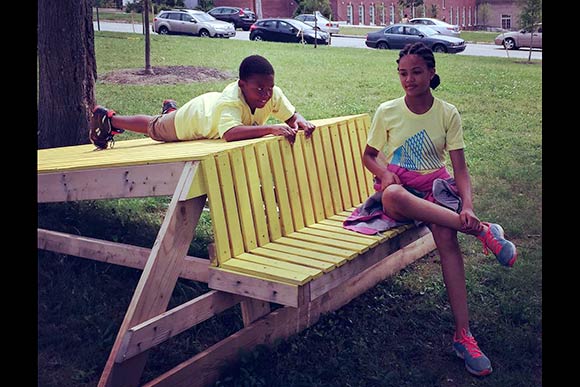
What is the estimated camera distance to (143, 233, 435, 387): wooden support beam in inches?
107

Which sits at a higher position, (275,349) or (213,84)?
(213,84)

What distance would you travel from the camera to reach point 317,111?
759cm

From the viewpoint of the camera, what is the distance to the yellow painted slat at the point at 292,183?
11.1ft

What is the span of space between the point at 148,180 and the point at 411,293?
150cm

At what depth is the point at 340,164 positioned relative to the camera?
385 cm

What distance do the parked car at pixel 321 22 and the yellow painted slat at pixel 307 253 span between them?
7605 mm

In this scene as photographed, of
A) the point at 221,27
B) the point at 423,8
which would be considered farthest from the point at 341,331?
the point at 221,27

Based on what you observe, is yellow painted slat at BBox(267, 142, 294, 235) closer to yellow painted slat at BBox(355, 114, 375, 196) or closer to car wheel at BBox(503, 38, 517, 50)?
yellow painted slat at BBox(355, 114, 375, 196)

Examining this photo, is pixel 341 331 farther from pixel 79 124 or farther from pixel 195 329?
pixel 79 124

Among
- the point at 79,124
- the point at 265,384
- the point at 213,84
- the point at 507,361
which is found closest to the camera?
the point at 265,384

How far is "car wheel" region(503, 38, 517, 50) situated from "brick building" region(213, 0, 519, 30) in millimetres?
793

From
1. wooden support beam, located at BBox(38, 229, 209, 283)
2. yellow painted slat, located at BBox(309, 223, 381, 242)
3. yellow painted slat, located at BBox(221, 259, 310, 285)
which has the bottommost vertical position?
wooden support beam, located at BBox(38, 229, 209, 283)

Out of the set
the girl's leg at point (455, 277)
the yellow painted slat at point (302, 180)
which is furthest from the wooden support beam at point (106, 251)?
the girl's leg at point (455, 277)

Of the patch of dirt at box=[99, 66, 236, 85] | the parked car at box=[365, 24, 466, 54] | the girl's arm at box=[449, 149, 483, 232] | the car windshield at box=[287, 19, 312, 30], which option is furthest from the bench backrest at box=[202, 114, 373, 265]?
the car windshield at box=[287, 19, 312, 30]
